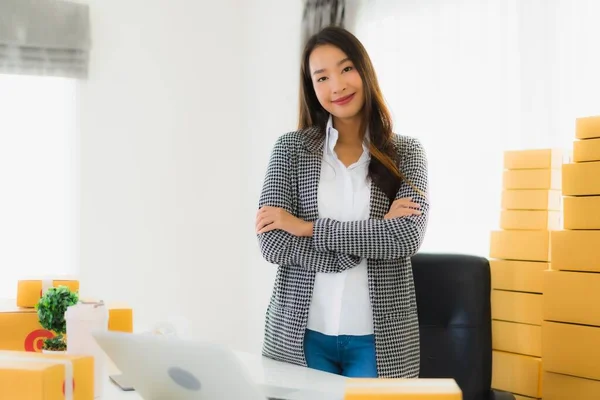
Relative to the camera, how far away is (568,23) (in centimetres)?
256

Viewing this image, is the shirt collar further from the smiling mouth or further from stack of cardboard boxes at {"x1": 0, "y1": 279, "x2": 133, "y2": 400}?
stack of cardboard boxes at {"x1": 0, "y1": 279, "x2": 133, "y2": 400}

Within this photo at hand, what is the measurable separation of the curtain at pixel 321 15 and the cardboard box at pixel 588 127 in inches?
70.0

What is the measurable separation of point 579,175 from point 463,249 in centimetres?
106

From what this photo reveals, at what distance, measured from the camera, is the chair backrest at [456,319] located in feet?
6.37

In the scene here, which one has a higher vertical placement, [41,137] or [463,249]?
[41,137]

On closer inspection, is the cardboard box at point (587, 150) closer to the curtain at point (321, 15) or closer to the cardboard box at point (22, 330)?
the cardboard box at point (22, 330)

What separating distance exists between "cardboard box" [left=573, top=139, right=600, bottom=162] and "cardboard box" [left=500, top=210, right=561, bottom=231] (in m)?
0.35

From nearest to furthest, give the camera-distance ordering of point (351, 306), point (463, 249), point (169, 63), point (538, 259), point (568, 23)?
point (351, 306) → point (538, 259) → point (568, 23) → point (463, 249) → point (169, 63)

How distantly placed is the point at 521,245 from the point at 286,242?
0.92 metres

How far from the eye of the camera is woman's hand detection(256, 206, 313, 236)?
6.04 feet

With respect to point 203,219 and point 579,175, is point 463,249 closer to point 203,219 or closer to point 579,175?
point 579,175

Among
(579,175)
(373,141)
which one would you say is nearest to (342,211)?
(373,141)

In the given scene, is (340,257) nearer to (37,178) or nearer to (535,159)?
(535,159)

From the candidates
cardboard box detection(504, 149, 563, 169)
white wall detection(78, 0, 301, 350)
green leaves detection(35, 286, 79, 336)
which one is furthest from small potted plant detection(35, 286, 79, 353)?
white wall detection(78, 0, 301, 350)
